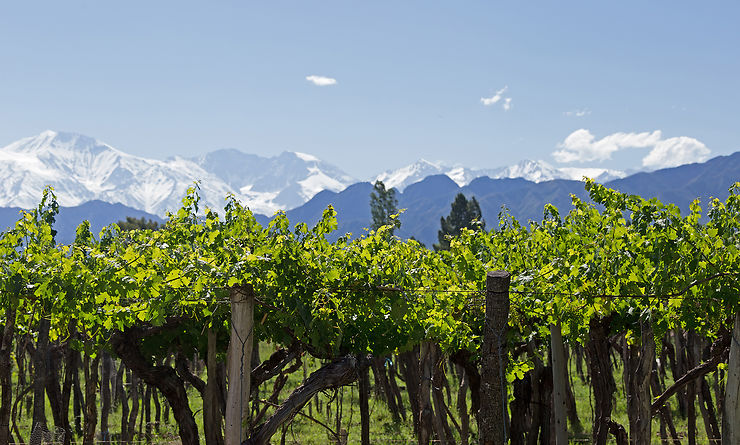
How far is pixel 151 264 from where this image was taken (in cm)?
730

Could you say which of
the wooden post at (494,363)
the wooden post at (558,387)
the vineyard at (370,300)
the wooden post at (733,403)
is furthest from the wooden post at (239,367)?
the wooden post at (733,403)

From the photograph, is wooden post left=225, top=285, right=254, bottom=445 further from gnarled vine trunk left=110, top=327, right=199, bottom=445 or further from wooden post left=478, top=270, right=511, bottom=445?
wooden post left=478, top=270, right=511, bottom=445

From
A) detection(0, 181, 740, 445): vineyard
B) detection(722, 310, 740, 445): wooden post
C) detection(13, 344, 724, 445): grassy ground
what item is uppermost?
detection(0, 181, 740, 445): vineyard

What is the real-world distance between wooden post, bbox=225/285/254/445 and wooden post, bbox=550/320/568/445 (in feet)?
12.8

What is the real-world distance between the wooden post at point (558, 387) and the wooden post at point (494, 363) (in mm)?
3181

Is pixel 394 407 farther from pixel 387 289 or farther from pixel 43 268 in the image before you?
pixel 43 268

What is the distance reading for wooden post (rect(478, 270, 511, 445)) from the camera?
571 cm

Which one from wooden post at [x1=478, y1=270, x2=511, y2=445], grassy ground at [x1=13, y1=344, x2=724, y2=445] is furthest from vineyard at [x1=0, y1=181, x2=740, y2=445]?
grassy ground at [x1=13, y1=344, x2=724, y2=445]

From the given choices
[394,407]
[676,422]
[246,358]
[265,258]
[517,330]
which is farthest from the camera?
[394,407]

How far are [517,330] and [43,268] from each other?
260 inches

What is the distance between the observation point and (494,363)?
227 inches

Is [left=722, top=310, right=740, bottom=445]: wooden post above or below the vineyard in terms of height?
below

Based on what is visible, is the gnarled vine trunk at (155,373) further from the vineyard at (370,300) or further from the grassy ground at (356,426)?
the grassy ground at (356,426)

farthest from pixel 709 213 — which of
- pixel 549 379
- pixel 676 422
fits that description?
pixel 676 422
